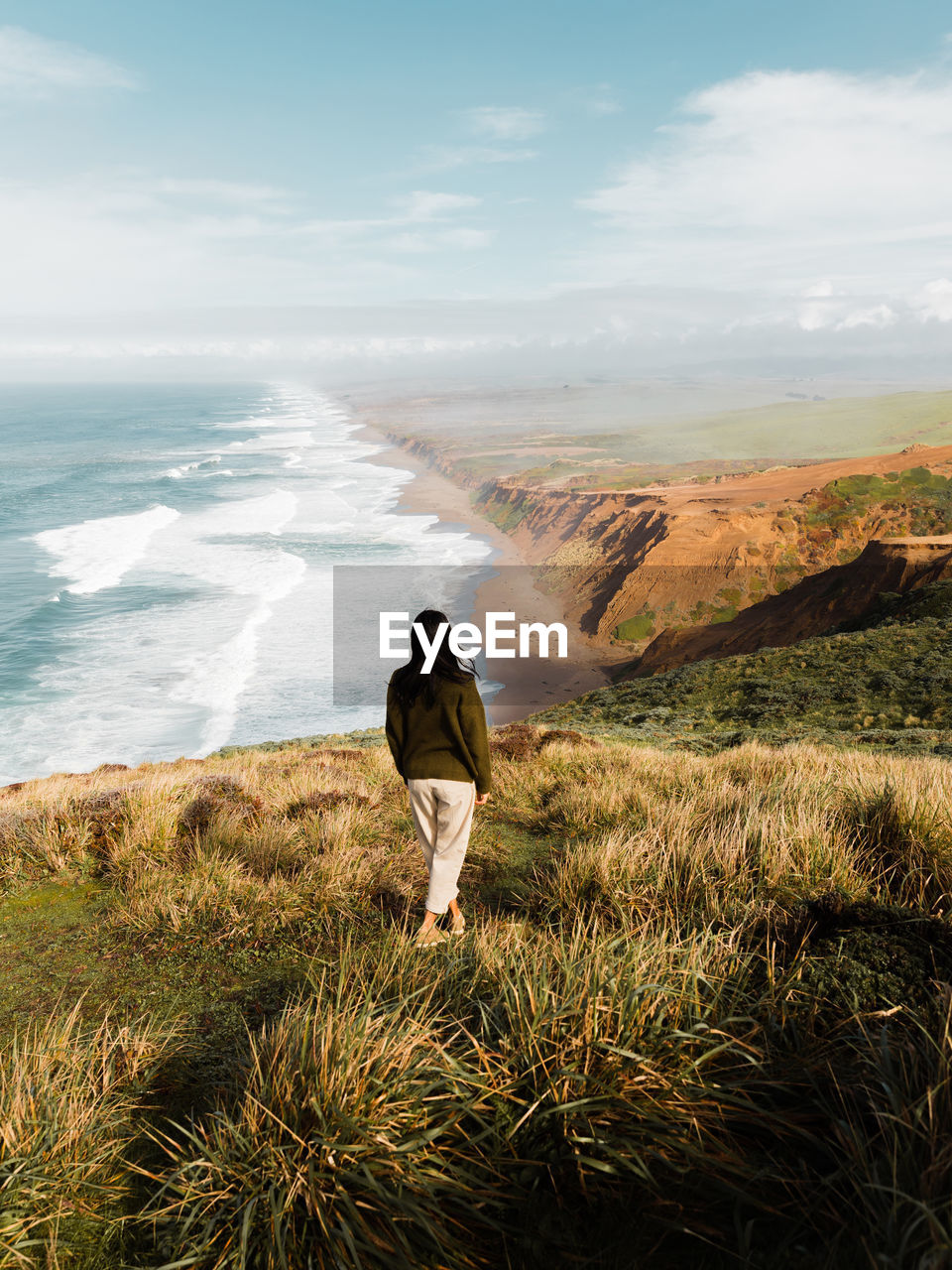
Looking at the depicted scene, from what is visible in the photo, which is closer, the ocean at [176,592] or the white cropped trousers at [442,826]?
the white cropped trousers at [442,826]

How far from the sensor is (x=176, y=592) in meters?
36.8

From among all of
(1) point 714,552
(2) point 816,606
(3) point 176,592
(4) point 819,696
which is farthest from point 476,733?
(1) point 714,552

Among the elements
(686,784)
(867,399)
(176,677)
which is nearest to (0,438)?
(176,677)

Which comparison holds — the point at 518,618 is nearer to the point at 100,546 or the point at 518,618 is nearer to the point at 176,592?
the point at 176,592

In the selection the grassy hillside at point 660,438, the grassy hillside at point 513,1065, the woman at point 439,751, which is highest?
the grassy hillside at point 660,438

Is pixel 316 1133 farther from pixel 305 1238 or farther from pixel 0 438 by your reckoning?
pixel 0 438

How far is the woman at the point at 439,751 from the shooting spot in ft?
12.9

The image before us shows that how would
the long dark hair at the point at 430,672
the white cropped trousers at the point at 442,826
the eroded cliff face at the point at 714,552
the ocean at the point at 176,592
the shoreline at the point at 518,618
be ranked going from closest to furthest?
the long dark hair at the point at 430,672, the white cropped trousers at the point at 442,826, the ocean at the point at 176,592, the shoreline at the point at 518,618, the eroded cliff face at the point at 714,552

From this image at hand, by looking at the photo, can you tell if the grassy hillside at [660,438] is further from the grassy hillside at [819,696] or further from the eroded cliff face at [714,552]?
the grassy hillside at [819,696]

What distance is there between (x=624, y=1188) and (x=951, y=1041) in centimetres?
110

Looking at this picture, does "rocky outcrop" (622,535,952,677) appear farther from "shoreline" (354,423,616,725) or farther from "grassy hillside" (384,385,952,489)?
"grassy hillside" (384,385,952,489)

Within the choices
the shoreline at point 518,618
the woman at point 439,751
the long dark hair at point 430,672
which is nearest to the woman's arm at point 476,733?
the woman at point 439,751

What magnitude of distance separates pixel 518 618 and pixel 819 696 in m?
22.1

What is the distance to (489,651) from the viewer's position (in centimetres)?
3462
